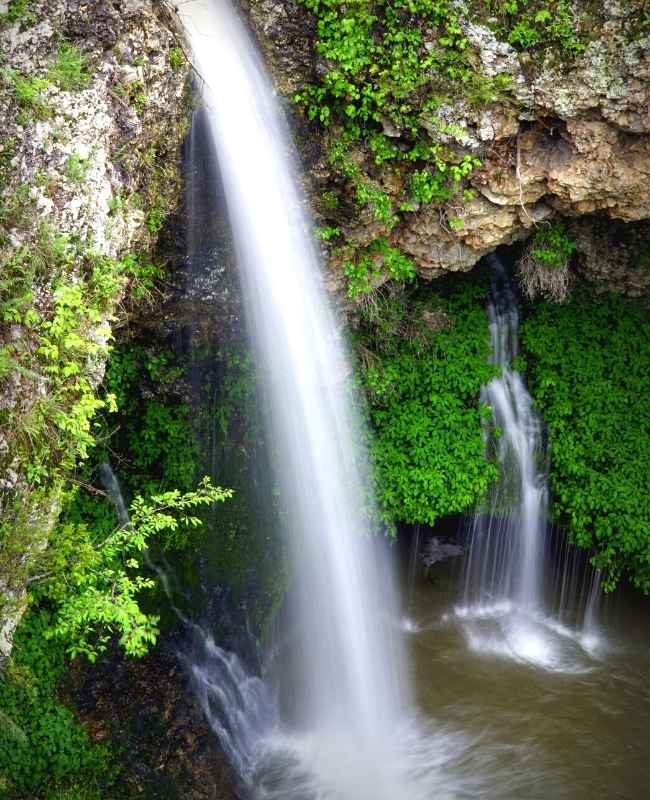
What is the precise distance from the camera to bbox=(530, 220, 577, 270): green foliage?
920 centimetres

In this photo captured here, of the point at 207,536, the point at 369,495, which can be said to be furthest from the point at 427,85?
the point at 207,536

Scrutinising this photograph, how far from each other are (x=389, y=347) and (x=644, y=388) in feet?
12.1

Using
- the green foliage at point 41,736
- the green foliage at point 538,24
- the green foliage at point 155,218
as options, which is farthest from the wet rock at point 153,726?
the green foliage at point 538,24

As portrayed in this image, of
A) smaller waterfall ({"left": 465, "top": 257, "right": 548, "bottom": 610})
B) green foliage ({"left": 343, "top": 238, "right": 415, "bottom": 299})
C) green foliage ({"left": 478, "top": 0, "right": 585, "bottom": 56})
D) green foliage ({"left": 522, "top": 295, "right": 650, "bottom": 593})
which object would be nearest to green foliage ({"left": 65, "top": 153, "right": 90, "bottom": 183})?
green foliage ({"left": 343, "top": 238, "right": 415, "bottom": 299})

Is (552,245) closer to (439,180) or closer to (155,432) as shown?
(439,180)

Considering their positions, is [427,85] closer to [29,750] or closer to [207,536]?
[207,536]

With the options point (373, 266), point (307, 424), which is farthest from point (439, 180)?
point (307, 424)

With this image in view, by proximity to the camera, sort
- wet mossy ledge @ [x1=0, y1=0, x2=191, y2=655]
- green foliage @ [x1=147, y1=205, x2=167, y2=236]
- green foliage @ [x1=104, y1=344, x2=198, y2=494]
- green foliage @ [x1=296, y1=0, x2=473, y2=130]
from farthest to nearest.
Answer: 1. green foliage @ [x1=104, y1=344, x2=198, y2=494]
2. green foliage @ [x1=296, y1=0, x2=473, y2=130]
3. green foliage @ [x1=147, y1=205, x2=167, y2=236]
4. wet mossy ledge @ [x1=0, y1=0, x2=191, y2=655]

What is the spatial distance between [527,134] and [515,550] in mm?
5484

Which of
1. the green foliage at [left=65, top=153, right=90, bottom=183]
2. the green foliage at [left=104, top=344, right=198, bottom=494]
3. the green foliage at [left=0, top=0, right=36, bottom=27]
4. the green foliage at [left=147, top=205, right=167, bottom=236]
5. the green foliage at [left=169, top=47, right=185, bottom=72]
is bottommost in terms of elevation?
the green foliage at [left=104, top=344, right=198, bottom=494]

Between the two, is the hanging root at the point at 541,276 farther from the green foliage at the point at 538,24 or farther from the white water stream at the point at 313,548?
the green foliage at the point at 538,24

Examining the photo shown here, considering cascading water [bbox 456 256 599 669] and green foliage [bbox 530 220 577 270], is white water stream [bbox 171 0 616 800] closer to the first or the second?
cascading water [bbox 456 256 599 669]

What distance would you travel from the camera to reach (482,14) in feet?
23.2

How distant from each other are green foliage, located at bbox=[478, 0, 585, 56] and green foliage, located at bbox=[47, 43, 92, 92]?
4184 millimetres
